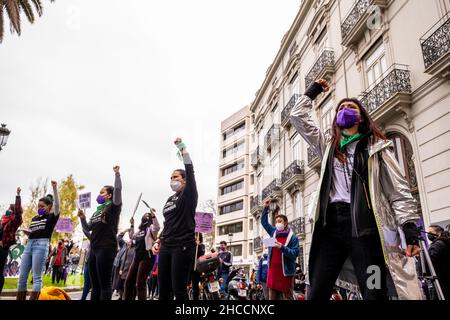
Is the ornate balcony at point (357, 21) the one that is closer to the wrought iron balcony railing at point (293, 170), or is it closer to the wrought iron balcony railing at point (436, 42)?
the wrought iron balcony railing at point (436, 42)

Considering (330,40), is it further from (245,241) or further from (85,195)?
(245,241)

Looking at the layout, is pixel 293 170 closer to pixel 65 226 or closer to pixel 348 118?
pixel 65 226

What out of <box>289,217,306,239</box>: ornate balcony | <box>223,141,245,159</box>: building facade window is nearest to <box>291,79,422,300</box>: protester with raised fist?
<box>289,217,306,239</box>: ornate balcony

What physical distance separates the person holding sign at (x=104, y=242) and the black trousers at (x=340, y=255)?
3038 mm

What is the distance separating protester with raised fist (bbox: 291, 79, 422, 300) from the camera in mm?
2119

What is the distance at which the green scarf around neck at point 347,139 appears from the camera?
2.62 meters

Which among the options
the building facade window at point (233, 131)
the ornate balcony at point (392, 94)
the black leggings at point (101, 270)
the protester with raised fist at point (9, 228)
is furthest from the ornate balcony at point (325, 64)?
the building facade window at point (233, 131)

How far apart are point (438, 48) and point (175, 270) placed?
31.1ft

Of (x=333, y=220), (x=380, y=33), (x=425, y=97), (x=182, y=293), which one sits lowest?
(x=182, y=293)

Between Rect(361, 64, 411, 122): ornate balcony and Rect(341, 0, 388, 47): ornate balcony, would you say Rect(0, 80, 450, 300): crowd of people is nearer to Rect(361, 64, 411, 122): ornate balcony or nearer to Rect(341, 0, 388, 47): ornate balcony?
Rect(361, 64, 411, 122): ornate balcony

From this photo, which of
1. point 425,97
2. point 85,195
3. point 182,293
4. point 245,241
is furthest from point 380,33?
point 245,241

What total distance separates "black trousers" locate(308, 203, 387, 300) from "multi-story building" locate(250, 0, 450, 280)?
1.29 ft

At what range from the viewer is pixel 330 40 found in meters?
17.1
